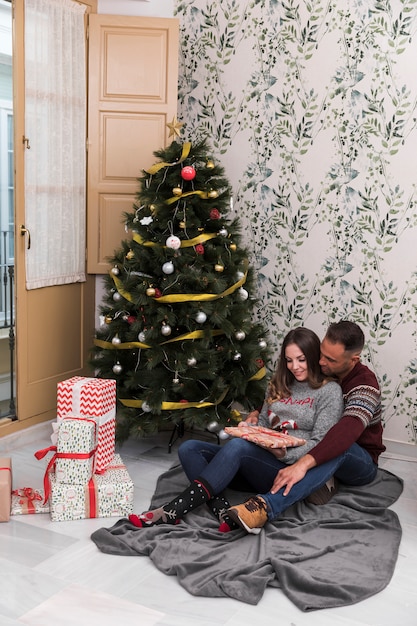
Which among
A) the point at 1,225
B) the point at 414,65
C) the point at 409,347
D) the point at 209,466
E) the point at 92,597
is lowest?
the point at 92,597

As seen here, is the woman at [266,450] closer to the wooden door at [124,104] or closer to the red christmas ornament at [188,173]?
Answer: the red christmas ornament at [188,173]

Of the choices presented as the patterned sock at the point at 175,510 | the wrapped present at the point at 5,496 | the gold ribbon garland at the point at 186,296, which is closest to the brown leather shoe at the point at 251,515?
the patterned sock at the point at 175,510

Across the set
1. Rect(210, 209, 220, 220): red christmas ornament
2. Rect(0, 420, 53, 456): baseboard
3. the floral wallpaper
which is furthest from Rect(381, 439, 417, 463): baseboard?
Rect(0, 420, 53, 456): baseboard

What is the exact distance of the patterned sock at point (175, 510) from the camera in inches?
115

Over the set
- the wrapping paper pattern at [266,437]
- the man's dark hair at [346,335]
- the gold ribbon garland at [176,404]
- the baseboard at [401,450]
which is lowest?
the baseboard at [401,450]

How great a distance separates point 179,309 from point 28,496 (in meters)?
1.13

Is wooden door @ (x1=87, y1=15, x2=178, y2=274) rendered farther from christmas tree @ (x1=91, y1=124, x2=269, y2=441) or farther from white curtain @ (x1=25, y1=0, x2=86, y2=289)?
christmas tree @ (x1=91, y1=124, x2=269, y2=441)

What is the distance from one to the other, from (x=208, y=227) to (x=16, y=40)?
1342 mm

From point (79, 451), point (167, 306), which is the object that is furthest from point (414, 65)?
point (79, 451)

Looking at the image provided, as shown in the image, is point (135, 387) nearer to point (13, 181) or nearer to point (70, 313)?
point (70, 313)

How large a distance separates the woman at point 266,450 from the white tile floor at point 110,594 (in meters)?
0.30

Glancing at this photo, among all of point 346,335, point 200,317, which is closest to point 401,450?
point 346,335

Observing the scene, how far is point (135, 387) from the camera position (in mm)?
3773

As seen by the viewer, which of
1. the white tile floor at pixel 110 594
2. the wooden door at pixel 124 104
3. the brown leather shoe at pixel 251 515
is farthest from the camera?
the wooden door at pixel 124 104
